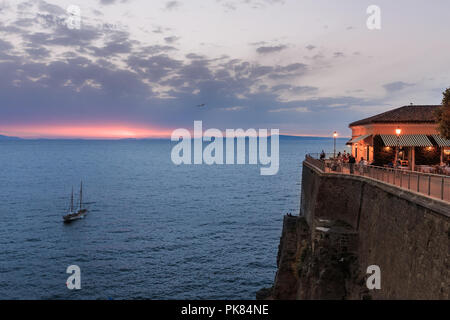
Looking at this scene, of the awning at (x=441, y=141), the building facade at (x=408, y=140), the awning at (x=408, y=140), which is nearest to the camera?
the awning at (x=441, y=141)

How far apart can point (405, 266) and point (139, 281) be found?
27515 mm

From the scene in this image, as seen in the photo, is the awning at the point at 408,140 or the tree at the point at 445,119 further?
the awning at the point at 408,140

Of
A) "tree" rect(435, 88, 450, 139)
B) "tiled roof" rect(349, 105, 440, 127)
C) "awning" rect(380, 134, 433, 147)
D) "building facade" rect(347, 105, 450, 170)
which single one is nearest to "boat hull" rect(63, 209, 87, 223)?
"building facade" rect(347, 105, 450, 170)

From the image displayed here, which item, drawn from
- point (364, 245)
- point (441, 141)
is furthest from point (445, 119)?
point (364, 245)

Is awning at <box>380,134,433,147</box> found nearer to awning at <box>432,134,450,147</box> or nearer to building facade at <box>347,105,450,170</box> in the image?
building facade at <box>347,105,450,170</box>

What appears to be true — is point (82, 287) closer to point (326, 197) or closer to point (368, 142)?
point (326, 197)

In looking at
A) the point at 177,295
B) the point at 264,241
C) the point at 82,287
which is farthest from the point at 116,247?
the point at 264,241

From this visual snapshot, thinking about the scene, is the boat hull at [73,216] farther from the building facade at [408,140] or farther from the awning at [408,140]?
the awning at [408,140]

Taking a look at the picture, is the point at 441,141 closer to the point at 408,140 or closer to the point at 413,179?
the point at 408,140

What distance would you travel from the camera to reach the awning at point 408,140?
31.2 meters

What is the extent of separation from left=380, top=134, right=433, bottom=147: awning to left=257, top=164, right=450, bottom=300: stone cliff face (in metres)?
8.11

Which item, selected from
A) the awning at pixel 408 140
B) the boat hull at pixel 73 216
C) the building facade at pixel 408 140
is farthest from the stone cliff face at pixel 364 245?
the boat hull at pixel 73 216

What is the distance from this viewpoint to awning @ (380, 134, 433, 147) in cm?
3116

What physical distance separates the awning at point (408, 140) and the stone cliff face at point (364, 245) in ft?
26.6
